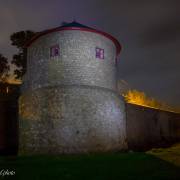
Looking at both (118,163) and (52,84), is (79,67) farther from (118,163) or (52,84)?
(118,163)

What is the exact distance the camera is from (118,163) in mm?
14922

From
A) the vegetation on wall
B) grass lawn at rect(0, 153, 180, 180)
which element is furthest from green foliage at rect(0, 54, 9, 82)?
grass lawn at rect(0, 153, 180, 180)

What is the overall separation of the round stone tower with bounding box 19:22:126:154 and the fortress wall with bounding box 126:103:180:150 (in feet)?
18.1

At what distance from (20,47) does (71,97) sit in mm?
17737

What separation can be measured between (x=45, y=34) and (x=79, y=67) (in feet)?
12.3

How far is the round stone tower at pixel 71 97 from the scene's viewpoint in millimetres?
20672

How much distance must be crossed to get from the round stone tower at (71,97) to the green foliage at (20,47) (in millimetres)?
12247

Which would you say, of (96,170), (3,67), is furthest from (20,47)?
(96,170)

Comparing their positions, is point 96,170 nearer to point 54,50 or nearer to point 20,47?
point 54,50

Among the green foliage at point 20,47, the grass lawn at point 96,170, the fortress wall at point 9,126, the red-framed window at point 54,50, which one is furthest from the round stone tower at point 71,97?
the green foliage at point 20,47

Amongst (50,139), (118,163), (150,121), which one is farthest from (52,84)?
(150,121)

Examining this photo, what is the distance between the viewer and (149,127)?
32.6 metres

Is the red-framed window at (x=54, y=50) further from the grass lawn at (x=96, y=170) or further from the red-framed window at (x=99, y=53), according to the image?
the grass lawn at (x=96, y=170)

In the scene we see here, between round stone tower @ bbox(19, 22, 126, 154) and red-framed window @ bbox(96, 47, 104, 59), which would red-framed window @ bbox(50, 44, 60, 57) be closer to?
round stone tower @ bbox(19, 22, 126, 154)
